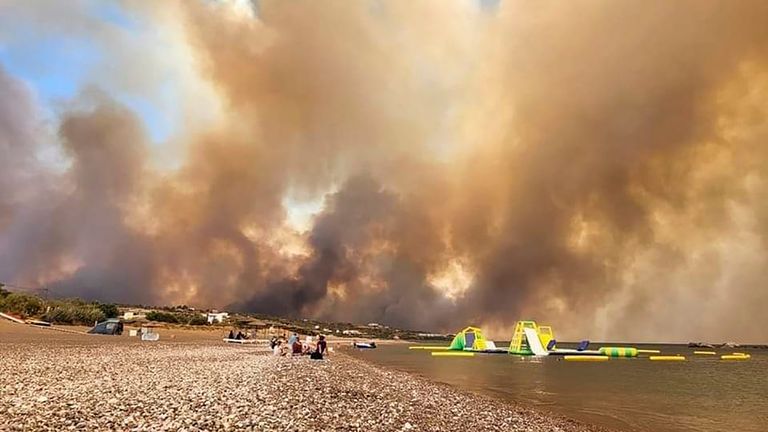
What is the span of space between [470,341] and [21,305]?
105 meters

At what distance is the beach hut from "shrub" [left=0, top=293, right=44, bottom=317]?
9923 cm

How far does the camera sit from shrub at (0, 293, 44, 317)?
9369 centimetres

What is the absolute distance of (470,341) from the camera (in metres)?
133

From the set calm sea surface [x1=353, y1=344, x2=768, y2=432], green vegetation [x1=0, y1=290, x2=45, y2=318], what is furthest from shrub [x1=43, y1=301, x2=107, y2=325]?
calm sea surface [x1=353, y1=344, x2=768, y2=432]

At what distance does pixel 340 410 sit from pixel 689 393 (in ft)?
156

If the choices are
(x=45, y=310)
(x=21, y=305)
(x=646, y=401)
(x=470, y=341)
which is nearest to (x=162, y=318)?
(x=45, y=310)

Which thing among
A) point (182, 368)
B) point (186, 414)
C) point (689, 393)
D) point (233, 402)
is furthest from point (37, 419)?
point (689, 393)

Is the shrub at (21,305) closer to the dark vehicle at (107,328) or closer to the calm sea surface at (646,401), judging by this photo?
the dark vehicle at (107,328)

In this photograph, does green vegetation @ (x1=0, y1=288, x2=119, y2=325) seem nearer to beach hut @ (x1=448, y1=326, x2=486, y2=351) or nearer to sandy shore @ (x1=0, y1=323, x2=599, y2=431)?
sandy shore @ (x1=0, y1=323, x2=599, y2=431)

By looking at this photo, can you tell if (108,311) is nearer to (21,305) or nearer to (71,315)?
(71,315)

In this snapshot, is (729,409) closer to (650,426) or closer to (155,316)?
(650,426)

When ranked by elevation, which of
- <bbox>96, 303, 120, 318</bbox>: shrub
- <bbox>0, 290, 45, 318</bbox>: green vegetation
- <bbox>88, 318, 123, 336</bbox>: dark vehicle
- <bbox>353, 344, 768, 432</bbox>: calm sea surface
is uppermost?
<bbox>0, 290, 45, 318</bbox>: green vegetation

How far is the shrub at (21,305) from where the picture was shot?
9369cm

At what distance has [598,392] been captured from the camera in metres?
48.5
